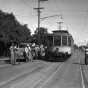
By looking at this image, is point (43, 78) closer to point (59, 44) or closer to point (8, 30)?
point (59, 44)

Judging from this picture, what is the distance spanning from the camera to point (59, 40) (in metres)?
36.7

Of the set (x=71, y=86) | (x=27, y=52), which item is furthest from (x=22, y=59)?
(x=71, y=86)

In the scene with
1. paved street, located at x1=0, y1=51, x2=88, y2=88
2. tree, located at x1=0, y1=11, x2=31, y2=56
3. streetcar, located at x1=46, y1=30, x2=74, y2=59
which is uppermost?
tree, located at x1=0, y1=11, x2=31, y2=56

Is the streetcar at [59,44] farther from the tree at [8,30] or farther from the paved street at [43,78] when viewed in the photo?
the tree at [8,30]

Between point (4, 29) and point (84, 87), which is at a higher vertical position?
point (4, 29)

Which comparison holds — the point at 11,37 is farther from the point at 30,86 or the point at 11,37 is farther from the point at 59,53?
the point at 30,86

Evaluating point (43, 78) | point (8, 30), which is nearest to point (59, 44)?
point (43, 78)

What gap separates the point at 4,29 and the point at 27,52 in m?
28.2

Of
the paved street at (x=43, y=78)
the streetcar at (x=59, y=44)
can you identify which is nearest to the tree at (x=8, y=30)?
the streetcar at (x=59, y=44)

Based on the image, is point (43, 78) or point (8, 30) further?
point (8, 30)

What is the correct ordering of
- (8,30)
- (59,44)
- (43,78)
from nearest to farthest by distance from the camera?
(43,78) → (59,44) → (8,30)

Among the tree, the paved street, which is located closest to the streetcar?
the paved street

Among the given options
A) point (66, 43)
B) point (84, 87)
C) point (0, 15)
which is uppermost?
point (0, 15)

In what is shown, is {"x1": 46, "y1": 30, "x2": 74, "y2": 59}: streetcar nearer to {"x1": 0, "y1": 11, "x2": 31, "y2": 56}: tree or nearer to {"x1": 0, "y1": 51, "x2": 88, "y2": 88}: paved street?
{"x1": 0, "y1": 51, "x2": 88, "y2": 88}: paved street
